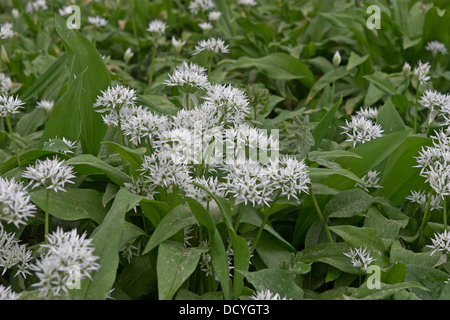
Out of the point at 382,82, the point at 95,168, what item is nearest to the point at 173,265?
the point at 95,168

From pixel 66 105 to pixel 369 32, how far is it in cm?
281

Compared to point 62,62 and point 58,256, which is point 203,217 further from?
point 62,62

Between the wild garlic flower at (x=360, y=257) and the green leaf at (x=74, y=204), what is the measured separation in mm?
1107

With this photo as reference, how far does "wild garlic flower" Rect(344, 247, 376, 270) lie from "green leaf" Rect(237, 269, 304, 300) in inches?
12.3

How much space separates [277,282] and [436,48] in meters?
3.04

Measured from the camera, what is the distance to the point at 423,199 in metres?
2.73

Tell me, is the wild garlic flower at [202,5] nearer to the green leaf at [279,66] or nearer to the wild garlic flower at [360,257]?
the green leaf at [279,66]

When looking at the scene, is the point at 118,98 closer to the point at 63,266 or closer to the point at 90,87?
the point at 90,87

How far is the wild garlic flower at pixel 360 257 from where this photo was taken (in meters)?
2.33

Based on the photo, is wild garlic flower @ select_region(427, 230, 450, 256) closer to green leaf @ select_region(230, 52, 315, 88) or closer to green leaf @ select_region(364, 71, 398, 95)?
green leaf @ select_region(364, 71, 398, 95)

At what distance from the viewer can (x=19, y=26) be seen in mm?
5969

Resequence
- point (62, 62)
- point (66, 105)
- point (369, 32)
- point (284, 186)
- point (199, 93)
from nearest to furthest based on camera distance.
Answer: point (284, 186)
point (66, 105)
point (199, 93)
point (62, 62)
point (369, 32)

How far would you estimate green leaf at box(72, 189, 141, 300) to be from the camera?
198cm

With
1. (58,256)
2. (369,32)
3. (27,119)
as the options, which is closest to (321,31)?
(369,32)
